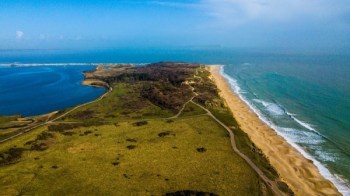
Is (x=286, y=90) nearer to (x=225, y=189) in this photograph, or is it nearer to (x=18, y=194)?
(x=225, y=189)

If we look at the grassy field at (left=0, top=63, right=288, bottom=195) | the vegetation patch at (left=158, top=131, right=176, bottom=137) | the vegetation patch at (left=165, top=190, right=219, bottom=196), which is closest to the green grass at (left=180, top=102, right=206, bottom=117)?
the grassy field at (left=0, top=63, right=288, bottom=195)

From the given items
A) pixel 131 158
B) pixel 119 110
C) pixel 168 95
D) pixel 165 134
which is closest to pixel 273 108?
pixel 168 95

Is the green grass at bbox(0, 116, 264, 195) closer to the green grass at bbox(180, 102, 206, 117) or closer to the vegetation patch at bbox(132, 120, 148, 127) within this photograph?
the vegetation patch at bbox(132, 120, 148, 127)

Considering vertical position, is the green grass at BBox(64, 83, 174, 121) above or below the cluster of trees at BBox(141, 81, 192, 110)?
below

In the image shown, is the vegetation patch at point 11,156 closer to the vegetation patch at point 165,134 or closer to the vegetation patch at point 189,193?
the vegetation patch at point 165,134

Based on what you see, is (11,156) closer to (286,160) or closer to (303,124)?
(286,160)

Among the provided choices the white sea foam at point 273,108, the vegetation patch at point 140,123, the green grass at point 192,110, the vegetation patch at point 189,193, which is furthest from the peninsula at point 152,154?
the white sea foam at point 273,108

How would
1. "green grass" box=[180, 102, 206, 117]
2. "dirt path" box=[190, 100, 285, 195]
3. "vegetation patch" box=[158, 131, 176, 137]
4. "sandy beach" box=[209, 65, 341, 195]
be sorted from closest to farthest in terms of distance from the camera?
"dirt path" box=[190, 100, 285, 195], "sandy beach" box=[209, 65, 341, 195], "vegetation patch" box=[158, 131, 176, 137], "green grass" box=[180, 102, 206, 117]
